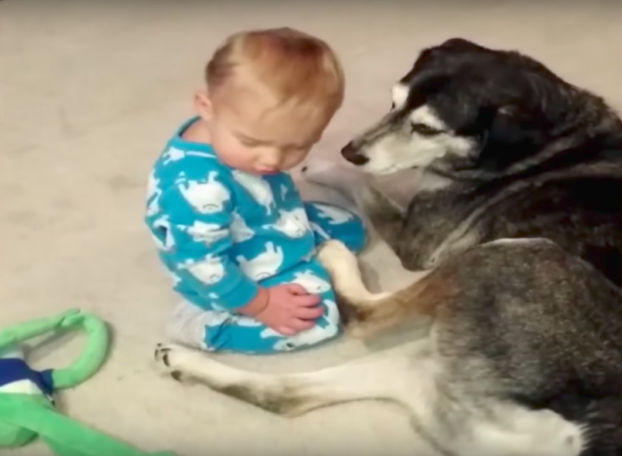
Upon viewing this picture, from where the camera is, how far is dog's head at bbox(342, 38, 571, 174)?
2.07 meters

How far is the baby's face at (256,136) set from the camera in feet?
5.85

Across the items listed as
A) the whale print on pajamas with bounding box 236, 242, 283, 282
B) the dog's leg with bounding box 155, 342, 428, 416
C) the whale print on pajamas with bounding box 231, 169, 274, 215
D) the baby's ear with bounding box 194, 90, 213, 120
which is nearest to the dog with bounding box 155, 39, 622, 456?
the dog's leg with bounding box 155, 342, 428, 416

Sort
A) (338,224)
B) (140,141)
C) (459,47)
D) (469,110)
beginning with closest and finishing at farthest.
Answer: (469,110) < (459,47) < (338,224) < (140,141)

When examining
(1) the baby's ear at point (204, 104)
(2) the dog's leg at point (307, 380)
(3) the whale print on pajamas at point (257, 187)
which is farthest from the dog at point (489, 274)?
(1) the baby's ear at point (204, 104)

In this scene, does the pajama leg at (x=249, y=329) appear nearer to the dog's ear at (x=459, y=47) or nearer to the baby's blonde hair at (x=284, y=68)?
the baby's blonde hair at (x=284, y=68)

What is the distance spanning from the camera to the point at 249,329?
6.82 ft

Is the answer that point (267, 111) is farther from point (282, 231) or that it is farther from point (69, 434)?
point (69, 434)

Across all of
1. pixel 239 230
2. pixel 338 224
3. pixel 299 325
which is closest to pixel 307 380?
pixel 299 325

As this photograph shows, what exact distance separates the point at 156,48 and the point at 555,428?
6.54ft

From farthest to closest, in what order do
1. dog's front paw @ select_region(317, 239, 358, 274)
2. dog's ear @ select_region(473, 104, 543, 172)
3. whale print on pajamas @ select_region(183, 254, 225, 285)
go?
dog's front paw @ select_region(317, 239, 358, 274) → dog's ear @ select_region(473, 104, 543, 172) → whale print on pajamas @ select_region(183, 254, 225, 285)

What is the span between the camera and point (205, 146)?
193cm

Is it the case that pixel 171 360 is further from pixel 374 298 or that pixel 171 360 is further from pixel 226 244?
pixel 374 298

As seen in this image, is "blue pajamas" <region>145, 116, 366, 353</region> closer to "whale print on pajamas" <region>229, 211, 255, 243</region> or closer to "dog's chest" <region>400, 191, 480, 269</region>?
"whale print on pajamas" <region>229, 211, 255, 243</region>

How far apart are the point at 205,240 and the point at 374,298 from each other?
0.42m
